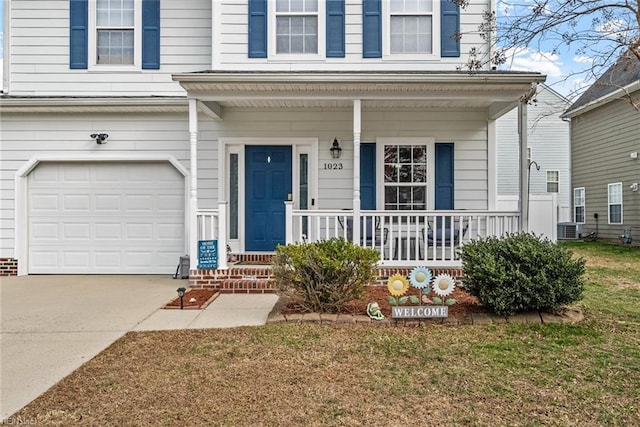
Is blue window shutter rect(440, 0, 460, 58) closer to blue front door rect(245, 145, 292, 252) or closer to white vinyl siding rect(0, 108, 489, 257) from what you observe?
white vinyl siding rect(0, 108, 489, 257)

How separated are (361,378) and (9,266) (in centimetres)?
770

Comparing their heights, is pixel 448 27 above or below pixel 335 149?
above

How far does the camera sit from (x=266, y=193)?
8141 mm

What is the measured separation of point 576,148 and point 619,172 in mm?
2949

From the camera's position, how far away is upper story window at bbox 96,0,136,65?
831 centimetres

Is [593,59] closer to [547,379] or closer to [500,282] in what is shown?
[500,282]

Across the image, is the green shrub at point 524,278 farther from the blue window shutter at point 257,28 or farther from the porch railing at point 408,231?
the blue window shutter at point 257,28

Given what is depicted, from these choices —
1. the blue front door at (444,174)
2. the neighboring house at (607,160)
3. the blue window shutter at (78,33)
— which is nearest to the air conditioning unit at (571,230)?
the neighboring house at (607,160)

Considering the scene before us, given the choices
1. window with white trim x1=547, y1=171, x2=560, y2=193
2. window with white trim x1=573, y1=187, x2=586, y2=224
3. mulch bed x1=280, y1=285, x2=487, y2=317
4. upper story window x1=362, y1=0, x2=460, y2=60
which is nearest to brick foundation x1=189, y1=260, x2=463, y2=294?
mulch bed x1=280, y1=285, x2=487, y2=317

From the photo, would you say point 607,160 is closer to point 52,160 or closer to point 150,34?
point 150,34

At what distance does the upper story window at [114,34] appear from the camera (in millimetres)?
8258

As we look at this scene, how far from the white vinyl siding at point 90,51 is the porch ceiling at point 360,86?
1.92 meters

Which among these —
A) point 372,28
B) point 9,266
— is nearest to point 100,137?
point 9,266

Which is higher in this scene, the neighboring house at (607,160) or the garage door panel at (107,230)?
the neighboring house at (607,160)
